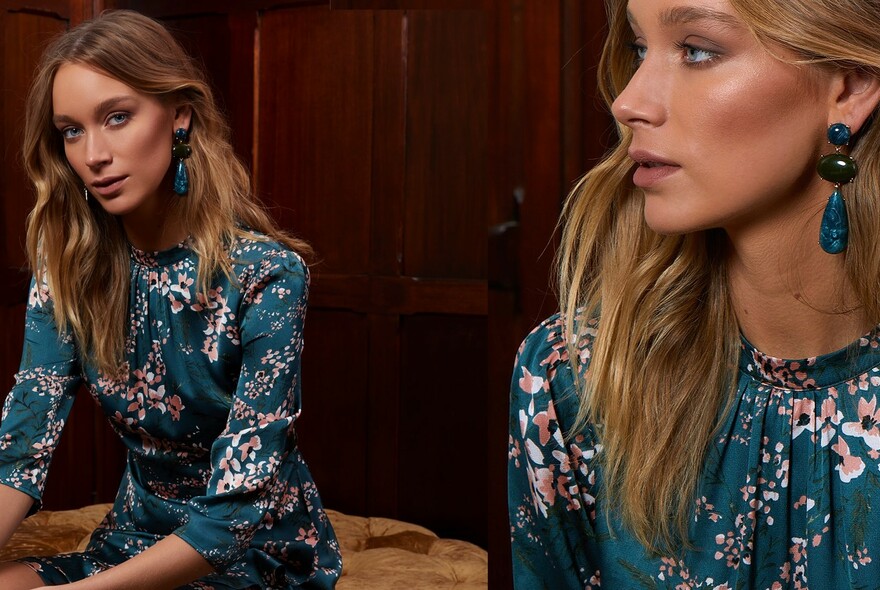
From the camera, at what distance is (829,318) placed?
4.17 ft

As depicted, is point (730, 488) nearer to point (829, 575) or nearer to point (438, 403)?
point (829, 575)

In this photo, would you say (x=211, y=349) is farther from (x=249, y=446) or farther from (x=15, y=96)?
(x=15, y=96)

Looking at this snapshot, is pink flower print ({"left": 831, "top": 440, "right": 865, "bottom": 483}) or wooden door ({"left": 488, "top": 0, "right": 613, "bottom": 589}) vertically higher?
wooden door ({"left": 488, "top": 0, "right": 613, "bottom": 589})

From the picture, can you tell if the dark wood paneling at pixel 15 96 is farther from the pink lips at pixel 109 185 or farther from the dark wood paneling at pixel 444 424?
the pink lips at pixel 109 185

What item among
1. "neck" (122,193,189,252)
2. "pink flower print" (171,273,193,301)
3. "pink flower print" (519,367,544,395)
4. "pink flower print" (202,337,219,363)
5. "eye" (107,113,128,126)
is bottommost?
"pink flower print" (202,337,219,363)

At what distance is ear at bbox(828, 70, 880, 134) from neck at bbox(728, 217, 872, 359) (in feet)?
0.40

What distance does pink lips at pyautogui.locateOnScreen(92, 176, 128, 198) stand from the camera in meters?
2.04

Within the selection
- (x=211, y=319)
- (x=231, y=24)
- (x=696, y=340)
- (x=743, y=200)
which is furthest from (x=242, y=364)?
(x=231, y=24)

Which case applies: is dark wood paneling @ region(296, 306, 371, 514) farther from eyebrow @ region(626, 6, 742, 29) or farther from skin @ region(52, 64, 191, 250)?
eyebrow @ region(626, 6, 742, 29)

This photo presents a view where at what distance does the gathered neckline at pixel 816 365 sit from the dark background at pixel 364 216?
214 cm

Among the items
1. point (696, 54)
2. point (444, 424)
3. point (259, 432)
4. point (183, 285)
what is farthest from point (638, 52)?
point (444, 424)

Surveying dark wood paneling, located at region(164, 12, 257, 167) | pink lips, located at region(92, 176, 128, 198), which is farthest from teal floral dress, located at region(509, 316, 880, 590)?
dark wood paneling, located at region(164, 12, 257, 167)

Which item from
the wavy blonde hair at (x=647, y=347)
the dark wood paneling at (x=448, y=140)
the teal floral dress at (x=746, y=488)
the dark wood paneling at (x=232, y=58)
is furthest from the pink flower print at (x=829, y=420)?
the dark wood paneling at (x=232, y=58)

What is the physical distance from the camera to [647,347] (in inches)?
54.0
